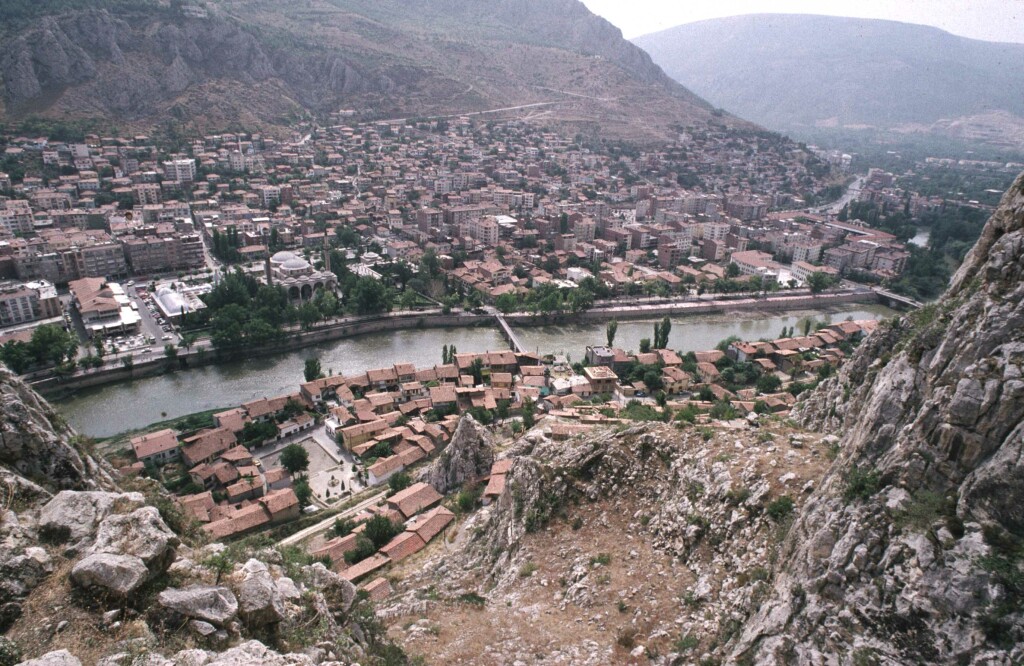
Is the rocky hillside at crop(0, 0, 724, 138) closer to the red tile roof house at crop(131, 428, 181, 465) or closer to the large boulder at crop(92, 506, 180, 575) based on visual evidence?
the red tile roof house at crop(131, 428, 181, 465)

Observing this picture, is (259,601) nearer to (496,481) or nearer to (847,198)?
(496,481)

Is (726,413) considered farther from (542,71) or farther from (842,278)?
(542,71)

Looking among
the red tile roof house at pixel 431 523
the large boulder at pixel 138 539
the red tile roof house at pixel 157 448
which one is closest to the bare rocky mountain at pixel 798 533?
the red tile roof house at pixel 431 523

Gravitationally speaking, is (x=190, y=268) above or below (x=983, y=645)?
below

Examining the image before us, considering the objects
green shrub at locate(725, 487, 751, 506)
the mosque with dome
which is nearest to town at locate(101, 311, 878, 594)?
green shrub at locate(725, 487, 751, 506)

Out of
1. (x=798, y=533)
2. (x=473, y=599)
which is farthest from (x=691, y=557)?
(x=473, y=599)

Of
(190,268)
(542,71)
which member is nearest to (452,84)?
(542,71)
